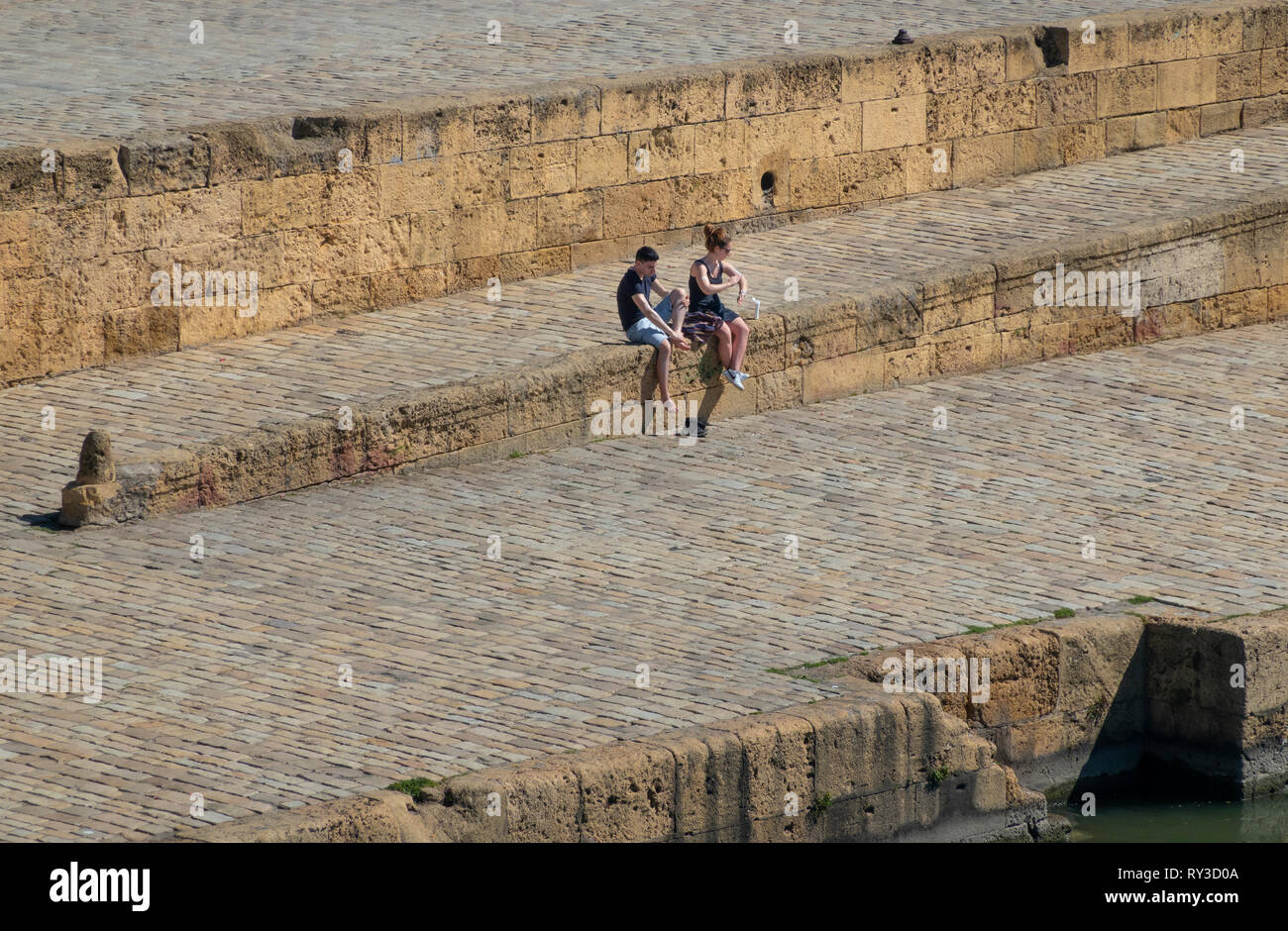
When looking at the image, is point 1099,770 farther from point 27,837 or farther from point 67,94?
point 67,94

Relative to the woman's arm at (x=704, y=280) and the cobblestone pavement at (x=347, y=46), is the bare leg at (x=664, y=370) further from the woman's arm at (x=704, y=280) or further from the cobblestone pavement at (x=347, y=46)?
the cobblestone pavement at (x=347, y=46)

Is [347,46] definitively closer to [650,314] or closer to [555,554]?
[650,314]

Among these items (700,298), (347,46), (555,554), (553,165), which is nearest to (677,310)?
(700,298)

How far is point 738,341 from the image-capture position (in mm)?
12914

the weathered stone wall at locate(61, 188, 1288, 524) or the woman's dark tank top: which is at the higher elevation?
the woman's dark tank top

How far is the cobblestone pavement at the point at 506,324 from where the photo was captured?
1159cm

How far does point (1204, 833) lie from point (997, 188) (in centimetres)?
793

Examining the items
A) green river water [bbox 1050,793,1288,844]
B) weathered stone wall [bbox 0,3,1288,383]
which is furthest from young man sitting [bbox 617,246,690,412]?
green river water [bbox 1050,793,1288,844]

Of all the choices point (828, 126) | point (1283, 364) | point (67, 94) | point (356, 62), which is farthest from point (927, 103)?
point (67, 94)

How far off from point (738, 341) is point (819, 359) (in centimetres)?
91

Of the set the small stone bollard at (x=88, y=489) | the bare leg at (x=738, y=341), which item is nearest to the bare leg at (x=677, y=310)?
the bare leg at (x=738, y=341)

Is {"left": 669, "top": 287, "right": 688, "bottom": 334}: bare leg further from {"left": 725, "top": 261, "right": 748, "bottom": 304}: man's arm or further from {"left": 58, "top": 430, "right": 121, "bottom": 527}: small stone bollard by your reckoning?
{"left": 58, "top": 430, "right": 121, "bottom": 527}: small stone bollard

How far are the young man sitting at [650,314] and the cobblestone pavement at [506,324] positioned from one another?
29 cm

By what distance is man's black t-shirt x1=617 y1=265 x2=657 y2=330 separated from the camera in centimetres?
1281
